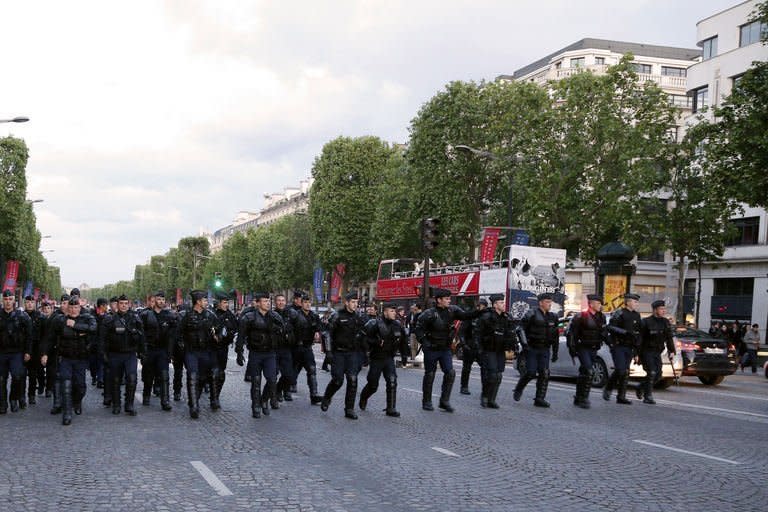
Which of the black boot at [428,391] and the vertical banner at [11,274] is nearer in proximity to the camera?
the black boot at [428,391]

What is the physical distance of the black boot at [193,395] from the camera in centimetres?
1168

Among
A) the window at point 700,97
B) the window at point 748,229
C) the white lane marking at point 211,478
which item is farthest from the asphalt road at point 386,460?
the window at point 700,97

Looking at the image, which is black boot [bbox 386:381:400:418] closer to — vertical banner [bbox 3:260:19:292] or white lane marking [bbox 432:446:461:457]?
white lane marking [bbox 432:446:461:457]

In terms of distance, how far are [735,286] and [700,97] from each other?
1063 cm

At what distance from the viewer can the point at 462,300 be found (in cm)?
3167

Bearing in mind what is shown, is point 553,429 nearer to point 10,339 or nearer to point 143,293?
point 10,339

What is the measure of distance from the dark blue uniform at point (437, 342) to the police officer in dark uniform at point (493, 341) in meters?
0.53

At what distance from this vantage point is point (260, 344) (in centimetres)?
1214

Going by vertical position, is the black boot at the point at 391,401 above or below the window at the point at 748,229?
below

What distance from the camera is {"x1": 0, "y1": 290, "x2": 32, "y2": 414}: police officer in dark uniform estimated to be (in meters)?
12.1

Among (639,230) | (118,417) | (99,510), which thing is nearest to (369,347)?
(118,417)

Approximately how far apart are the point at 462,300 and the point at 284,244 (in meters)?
49.0

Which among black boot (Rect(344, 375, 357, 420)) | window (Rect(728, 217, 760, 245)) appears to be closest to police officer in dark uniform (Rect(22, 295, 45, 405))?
black boot (Rect(344, 375, 357, 420))

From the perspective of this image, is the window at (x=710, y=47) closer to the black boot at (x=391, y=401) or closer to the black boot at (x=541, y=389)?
the black boot at (x=541, y=389)
